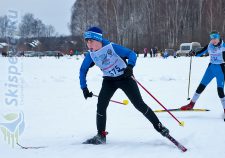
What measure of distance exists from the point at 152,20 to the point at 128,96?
37379mm

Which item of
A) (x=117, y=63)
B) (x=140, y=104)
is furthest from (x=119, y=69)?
(x=140, y=104)

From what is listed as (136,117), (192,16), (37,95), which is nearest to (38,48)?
(192,16)

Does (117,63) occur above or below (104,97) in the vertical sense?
above

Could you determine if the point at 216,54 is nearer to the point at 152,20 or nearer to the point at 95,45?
the point at 95,45

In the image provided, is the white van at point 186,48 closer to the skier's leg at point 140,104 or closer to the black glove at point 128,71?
the skier's leg at point 140,104

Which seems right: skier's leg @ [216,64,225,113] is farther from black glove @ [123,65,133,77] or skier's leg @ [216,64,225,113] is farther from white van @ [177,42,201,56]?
white van @ [177,42,201,56]

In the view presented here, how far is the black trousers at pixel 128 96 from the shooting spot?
4.11 metres

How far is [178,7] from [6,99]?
104 feet

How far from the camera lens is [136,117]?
642 centimetres

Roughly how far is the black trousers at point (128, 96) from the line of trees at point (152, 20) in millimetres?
33514

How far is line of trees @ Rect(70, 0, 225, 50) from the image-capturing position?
3744cm

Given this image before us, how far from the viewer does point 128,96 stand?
4180mm

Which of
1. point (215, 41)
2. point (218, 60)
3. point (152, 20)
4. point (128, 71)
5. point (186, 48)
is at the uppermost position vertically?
point (152, 20)

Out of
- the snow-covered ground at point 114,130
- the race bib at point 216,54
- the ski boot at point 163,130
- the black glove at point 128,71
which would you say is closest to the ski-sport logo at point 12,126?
the snow-covered ground at point 114,130
